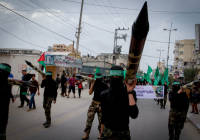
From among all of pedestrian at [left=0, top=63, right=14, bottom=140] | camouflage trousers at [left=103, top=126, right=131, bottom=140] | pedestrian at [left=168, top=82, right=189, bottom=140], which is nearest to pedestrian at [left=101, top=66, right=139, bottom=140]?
camouflage trousers at [left=103, top=126, right=131, bottom=140]

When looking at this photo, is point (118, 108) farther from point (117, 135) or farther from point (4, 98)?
point (4, 98)

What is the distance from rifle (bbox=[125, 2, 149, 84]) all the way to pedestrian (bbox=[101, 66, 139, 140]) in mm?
239

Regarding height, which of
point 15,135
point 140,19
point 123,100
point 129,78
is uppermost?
point 140,19

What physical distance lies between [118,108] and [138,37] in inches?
38.1

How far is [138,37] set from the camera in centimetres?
206

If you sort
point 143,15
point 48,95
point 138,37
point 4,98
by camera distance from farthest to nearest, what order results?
point 48,95 < point 4,98 < point 138,37 < point 143,15

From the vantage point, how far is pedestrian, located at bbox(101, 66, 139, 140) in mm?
2119

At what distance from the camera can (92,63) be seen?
52000 millimetres

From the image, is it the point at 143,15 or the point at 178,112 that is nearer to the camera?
the point at 143,15

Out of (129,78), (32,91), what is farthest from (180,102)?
(32,91)

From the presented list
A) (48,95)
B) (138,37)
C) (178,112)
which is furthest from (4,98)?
(178,112)

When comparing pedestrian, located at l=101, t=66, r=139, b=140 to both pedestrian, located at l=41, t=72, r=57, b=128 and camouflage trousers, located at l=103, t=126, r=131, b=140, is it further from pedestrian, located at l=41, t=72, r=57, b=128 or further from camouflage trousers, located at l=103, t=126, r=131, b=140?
pedestrian, located at l=41, t=72, r=57, b=128

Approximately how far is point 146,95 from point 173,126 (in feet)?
12.2

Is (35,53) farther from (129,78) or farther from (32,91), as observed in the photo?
(129,78)
